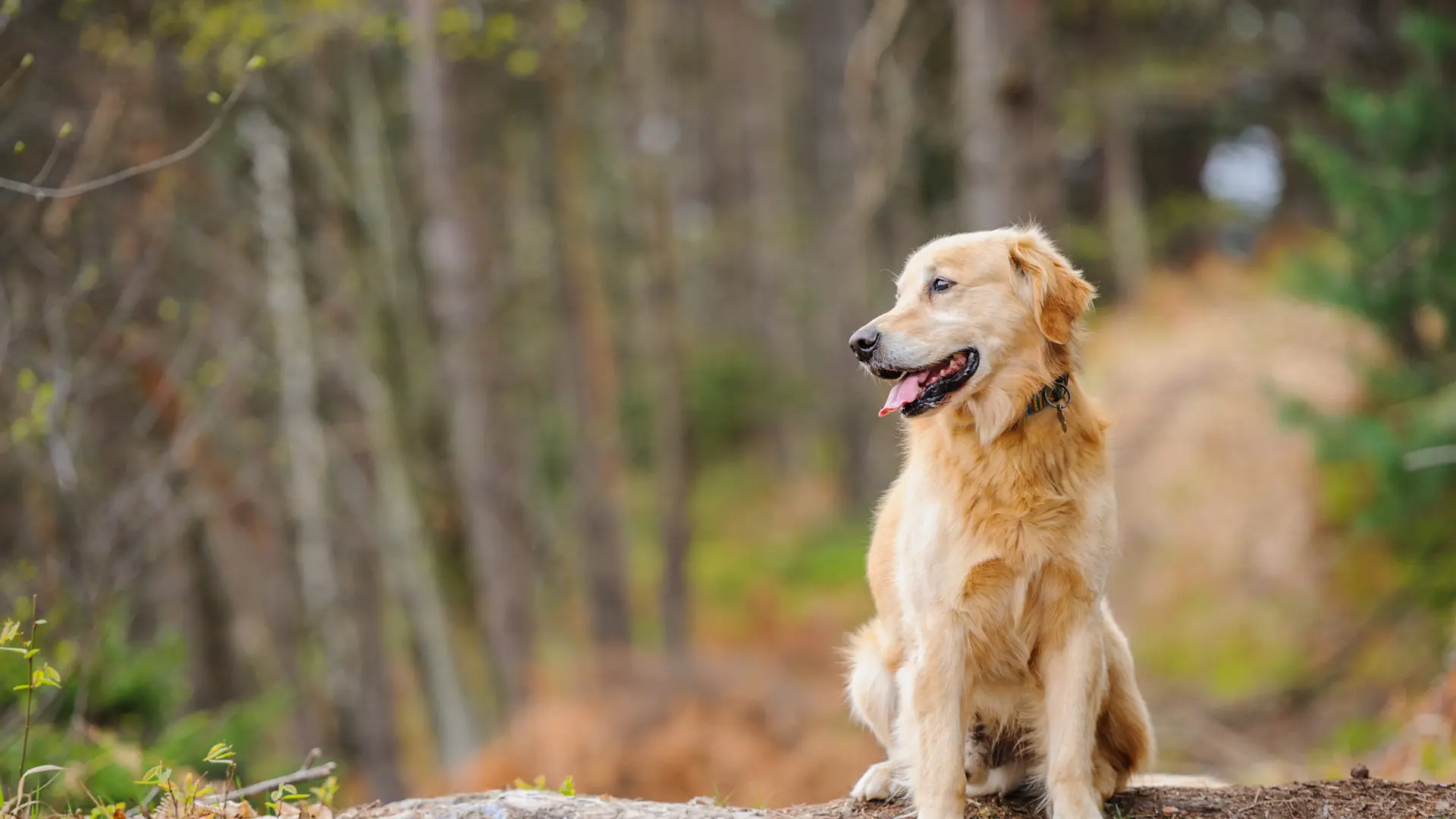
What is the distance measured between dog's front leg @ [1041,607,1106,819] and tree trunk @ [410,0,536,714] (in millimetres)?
9063

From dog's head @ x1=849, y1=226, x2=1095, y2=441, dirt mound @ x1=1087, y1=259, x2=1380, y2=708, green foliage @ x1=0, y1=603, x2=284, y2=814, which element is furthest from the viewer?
dirt mound @ x1=1087, y1=259, x2=1380, y2=708

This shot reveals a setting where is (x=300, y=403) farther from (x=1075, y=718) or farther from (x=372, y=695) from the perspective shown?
(x=1075, y=718)

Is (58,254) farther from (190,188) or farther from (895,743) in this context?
(895,743)

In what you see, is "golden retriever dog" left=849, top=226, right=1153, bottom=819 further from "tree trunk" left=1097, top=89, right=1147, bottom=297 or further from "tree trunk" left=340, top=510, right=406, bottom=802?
"tree trunk" left=1097, top=89, right=1147, bottom=297

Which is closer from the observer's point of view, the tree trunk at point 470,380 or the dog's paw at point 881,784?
the dog's paw at point 881,784

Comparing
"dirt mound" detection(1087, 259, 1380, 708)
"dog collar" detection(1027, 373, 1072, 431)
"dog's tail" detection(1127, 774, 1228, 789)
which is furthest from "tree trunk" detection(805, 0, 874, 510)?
"dog collar" detection(1027, 373, 1072, 431)

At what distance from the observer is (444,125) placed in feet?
40.6

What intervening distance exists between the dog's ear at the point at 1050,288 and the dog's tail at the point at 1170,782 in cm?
177

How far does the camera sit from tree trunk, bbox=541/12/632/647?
51.3 feet

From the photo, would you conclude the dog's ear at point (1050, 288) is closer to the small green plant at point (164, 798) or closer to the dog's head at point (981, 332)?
the dog's head at point (981, 332)

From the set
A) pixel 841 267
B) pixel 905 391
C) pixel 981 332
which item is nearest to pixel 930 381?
pixel 905 391

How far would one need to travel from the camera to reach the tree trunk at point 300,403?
542 inches

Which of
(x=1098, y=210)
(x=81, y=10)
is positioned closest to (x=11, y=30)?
(x=81, y=10)

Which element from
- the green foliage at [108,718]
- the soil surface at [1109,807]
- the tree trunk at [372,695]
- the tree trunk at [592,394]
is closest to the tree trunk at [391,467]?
the tree trunk at [372,695]
